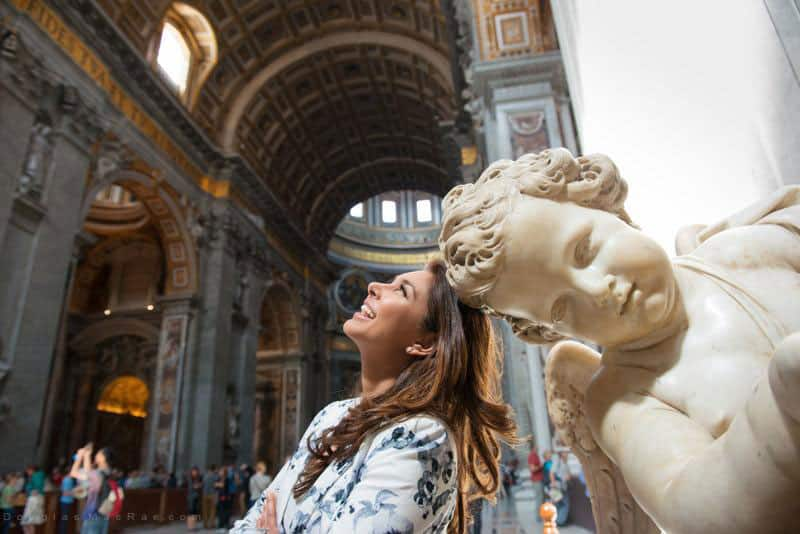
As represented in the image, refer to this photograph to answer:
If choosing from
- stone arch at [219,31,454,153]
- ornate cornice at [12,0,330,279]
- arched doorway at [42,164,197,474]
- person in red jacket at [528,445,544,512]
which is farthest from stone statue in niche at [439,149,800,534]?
arched doorway at [42,164,197,474]

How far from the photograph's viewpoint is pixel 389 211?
103 ft

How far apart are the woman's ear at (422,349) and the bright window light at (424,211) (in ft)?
98.9

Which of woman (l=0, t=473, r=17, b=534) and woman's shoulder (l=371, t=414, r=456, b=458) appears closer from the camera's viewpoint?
woman's shoulder (l=371, t=414, r=456, b=458)

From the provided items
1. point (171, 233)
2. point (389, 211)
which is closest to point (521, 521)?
point (171, 233)

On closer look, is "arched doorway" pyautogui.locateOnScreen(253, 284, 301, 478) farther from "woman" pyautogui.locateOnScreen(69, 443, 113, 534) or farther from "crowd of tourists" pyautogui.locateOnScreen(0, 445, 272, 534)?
"woman" pyautogui.locateOnScreen(69, 443, 113, 534)

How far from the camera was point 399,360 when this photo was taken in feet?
3.99

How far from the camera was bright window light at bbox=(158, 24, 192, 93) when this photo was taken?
42.8ft

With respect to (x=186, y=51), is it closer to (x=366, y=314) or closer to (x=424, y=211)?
(x=366, y=314)

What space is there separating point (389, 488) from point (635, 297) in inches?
20.8

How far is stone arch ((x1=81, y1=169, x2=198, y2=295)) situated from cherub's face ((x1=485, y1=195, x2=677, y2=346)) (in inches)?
498

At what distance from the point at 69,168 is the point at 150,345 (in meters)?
8.10

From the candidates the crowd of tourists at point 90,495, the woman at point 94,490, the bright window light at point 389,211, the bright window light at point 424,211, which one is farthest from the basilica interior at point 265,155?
the bright window light at point 424,211

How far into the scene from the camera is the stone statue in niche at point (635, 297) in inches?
23.7

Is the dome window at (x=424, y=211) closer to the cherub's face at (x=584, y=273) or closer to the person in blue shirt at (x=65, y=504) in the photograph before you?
the person in blue shirt at (x=65, y=504)
